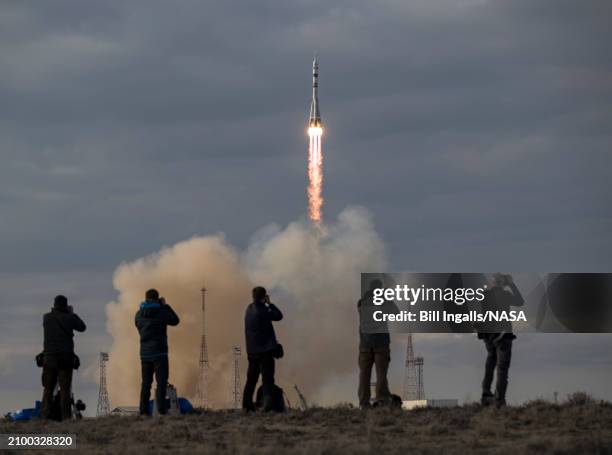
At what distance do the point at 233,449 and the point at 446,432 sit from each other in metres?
5.26

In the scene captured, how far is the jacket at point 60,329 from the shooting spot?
126 ft

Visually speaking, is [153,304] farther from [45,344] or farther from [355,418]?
[355,418]

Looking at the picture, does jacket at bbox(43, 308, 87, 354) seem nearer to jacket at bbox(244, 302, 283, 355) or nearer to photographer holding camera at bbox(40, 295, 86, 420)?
photographer holding camera at bbox(40, 295, 86, 420)

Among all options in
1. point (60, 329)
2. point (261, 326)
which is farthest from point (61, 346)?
point (261, 326)

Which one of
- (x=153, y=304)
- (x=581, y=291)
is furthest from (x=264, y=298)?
(x=581, y=291)

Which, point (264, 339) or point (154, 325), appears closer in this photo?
point (154, 325)

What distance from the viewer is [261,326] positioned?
125ft

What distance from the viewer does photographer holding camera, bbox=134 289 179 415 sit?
37.5 meters

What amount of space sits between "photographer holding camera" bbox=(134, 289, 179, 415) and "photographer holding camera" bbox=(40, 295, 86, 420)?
1.90 metres

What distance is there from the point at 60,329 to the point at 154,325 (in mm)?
2840

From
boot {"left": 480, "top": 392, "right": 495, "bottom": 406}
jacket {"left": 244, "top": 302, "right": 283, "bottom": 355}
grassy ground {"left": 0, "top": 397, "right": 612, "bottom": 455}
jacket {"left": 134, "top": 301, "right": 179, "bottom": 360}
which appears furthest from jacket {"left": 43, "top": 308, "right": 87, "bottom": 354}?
boot {"left": 480, "top": 392, "right": 495, "bottom": 406}

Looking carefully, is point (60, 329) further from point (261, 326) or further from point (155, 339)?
point (261, 326)

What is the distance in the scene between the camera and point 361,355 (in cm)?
3862

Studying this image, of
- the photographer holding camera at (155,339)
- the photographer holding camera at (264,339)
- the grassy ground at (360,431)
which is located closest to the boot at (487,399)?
the grassy ground at (360,431)
